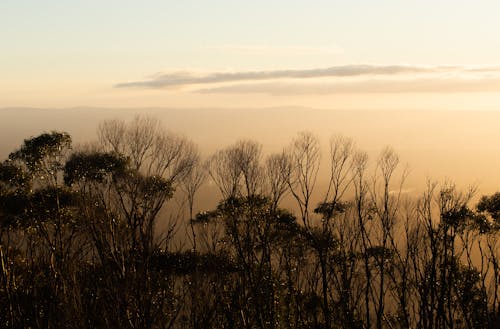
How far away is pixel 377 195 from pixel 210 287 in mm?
9668

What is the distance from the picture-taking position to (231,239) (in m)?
30.4

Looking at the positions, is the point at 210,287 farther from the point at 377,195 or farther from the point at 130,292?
Result: the point at 377,195

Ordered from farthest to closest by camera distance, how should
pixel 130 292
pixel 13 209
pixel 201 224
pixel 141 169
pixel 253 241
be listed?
pixel 201 224, pixel 253 241, pixel 141 169, pixel 13 209, pixel 130 292

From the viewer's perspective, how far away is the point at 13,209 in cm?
2492

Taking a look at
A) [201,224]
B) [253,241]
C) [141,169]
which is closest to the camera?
[141,169]

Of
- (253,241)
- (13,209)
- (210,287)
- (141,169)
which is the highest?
(141,169)

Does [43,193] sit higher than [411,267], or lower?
higher

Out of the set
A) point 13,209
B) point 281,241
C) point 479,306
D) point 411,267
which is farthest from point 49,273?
point 479,306

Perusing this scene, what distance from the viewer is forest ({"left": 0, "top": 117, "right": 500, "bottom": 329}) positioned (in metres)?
24.2

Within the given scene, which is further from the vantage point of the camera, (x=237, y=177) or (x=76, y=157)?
(x=237, y=177)

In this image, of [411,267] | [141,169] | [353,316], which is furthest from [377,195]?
[141,169]

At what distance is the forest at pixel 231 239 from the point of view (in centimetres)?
2422

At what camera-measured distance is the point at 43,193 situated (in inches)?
1003

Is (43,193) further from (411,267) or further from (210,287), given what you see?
(411,267)
